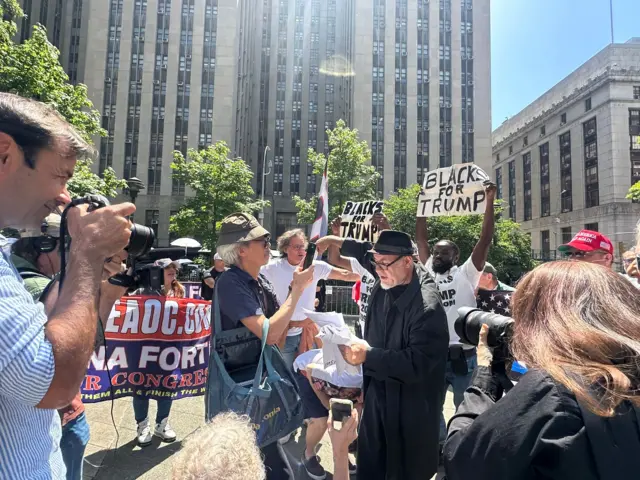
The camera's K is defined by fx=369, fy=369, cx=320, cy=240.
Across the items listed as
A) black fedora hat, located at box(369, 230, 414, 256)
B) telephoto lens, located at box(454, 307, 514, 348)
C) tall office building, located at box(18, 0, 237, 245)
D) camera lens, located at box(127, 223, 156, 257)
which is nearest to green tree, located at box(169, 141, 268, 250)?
tall office building, located at box(18, 0, 237, 245)

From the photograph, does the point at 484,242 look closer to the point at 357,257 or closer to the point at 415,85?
the point at 357,257

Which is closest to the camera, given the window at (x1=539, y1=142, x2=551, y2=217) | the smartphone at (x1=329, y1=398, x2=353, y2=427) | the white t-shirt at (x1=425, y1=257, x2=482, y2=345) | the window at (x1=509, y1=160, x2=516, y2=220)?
the smartphone at (x1=329, y1=398, x2=353, y2=427)

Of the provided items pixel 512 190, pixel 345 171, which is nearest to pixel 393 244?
pixel 345 171

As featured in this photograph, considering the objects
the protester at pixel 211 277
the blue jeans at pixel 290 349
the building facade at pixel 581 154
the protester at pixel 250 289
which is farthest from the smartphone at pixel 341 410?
the building facade at pixel 581 154

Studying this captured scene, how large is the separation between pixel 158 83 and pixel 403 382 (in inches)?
1875

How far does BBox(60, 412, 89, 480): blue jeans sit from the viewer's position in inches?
82.6

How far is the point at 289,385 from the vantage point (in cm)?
240

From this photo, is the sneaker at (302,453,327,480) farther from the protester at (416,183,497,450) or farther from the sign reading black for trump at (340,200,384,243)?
the sign reading black for trump at (340,200,384,243)

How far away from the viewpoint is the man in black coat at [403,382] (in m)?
2.35

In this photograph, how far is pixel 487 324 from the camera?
1.51 metres

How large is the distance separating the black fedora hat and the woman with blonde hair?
4.34 ft

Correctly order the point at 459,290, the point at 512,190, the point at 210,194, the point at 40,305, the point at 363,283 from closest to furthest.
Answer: the point at 40,305, the point at 459,290, the point at 363,283, the point at 210,194, the point at 512,190

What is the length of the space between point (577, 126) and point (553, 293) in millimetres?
63740

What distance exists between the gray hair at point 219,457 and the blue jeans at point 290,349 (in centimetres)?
306
